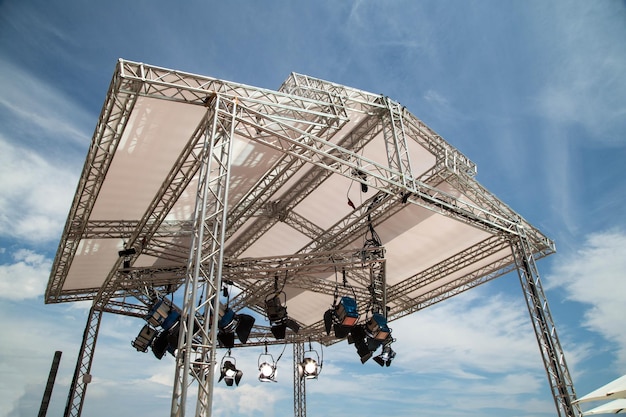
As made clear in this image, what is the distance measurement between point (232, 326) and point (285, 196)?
12.6 feet

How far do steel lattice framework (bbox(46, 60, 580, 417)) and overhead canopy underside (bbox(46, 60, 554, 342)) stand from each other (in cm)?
4

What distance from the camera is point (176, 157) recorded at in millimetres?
8680

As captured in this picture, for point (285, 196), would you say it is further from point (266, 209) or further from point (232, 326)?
point (232, 326)

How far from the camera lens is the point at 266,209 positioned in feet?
38.2

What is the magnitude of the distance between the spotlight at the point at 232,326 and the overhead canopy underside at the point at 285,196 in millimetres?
1107

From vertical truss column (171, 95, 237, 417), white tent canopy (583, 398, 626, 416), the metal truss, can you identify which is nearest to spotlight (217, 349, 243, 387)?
the metal truss

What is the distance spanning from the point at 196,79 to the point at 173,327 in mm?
6338

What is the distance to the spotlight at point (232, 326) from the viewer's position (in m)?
11.2

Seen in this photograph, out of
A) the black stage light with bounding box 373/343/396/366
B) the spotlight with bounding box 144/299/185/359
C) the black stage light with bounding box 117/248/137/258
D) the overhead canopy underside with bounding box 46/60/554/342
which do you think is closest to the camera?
the overhead canopy underside with bounding box 46/60/554/342

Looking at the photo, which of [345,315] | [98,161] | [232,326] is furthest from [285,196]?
[98,161]

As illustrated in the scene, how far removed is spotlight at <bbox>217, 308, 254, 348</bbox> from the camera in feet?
36.7

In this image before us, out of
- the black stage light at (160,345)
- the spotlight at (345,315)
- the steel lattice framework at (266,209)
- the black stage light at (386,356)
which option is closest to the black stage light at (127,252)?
the steel lattice framework at (266,209)

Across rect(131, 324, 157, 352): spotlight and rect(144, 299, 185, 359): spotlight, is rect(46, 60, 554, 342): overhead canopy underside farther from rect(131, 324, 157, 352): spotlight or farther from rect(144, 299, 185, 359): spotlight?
rect(131, 324, 157, 352): spotlight

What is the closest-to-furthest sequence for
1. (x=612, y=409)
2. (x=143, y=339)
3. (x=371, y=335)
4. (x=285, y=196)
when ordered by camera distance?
(x=612, y=409)
(x=371, y=335)
(x=285, y=196)
(x=143, y=339)
